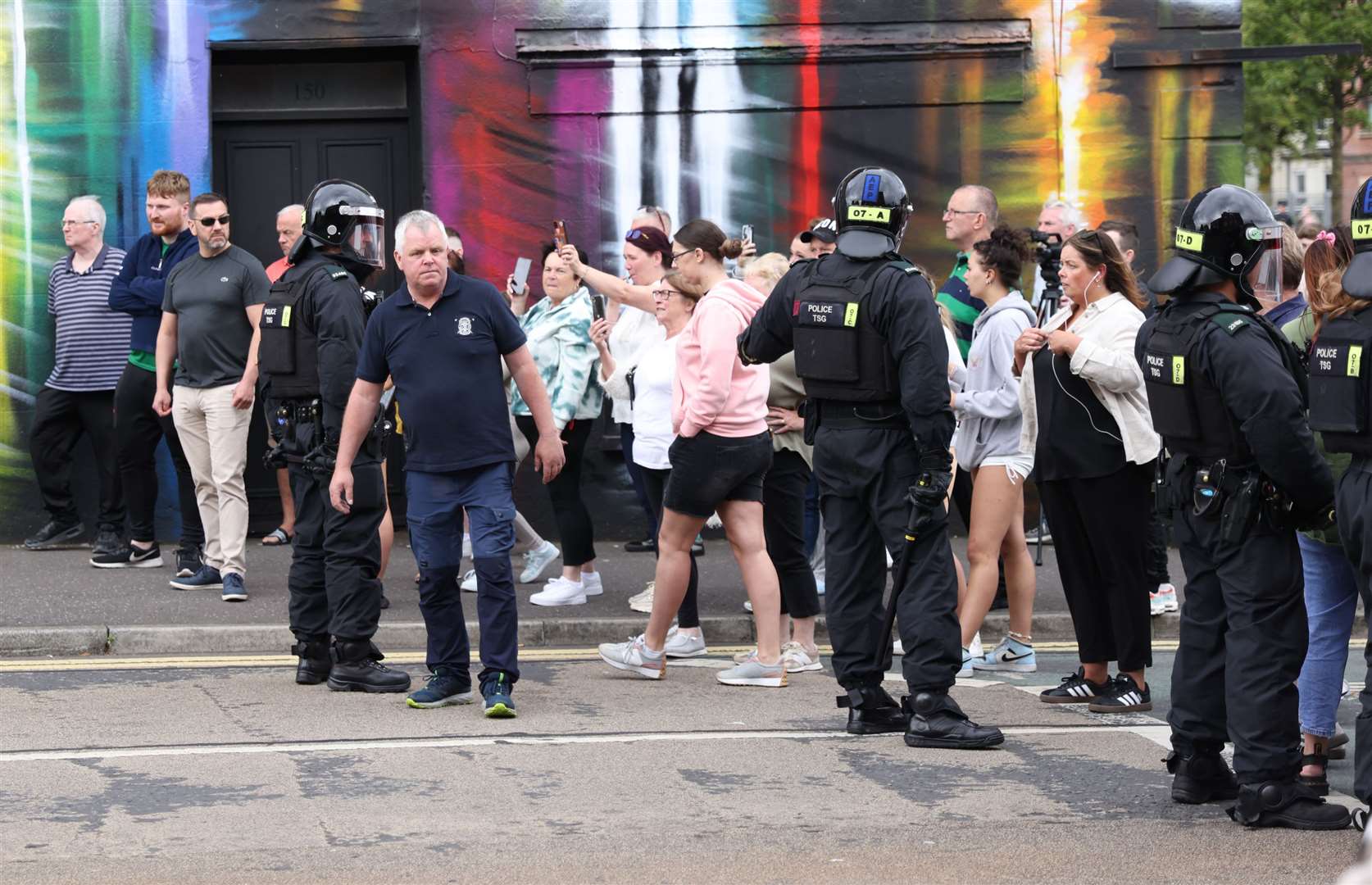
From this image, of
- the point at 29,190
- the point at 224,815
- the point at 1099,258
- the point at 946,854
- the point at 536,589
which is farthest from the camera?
the point at 29,190

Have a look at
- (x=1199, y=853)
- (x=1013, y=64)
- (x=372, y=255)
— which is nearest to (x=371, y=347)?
(x=372, y=255)

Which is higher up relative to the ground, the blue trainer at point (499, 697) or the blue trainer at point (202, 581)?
the blue trainer at point (499, 697)

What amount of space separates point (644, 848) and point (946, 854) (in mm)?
891

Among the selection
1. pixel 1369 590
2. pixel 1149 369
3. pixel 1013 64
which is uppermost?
pixel 1013 64

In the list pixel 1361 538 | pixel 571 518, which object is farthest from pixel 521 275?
pixel 1361 538

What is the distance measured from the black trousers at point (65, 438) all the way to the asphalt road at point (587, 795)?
3823 mm

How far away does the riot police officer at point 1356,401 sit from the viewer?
546 cm

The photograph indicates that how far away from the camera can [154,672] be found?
8.73m

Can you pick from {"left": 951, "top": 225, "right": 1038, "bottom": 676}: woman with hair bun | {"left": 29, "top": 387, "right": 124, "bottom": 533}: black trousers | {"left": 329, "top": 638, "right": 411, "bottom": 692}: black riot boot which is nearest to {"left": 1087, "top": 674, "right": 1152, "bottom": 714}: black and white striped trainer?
{"left": 951, "top": 225, "right": 1038, "bottom": 676}: woman with hair bun

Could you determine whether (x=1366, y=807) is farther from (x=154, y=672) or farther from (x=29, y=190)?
(x=29, y=190)

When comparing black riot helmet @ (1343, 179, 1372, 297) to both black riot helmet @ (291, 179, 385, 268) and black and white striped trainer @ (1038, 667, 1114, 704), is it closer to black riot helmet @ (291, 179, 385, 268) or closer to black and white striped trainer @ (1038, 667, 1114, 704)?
black and white striped trainer @ (1038, 667, 1114, 704)

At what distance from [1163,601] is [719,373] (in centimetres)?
340

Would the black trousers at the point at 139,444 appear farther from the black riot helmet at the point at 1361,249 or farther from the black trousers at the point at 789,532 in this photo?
the black riot helmet at the point at 1361,249

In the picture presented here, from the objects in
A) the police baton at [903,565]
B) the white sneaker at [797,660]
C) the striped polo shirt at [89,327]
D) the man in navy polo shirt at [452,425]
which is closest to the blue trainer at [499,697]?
the man in navy polo shirt at [452,425]
